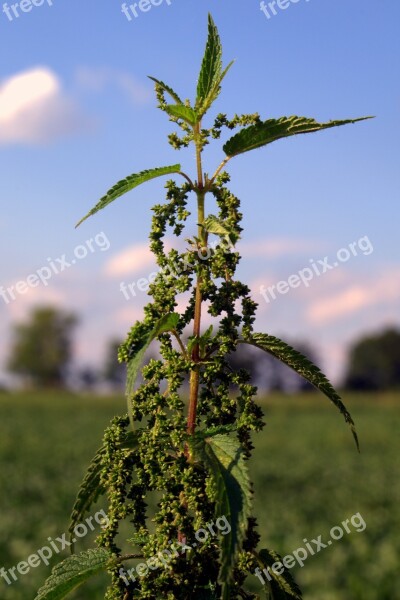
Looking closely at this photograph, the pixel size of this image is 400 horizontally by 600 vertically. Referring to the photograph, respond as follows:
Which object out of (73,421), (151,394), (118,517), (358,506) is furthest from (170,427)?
(73,421)

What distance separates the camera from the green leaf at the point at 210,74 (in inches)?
84.4

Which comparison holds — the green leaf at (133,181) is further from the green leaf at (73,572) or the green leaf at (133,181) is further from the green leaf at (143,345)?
the green leaf at (73,572)

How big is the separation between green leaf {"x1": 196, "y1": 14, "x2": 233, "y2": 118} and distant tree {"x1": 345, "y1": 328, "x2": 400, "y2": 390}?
11263 centimetres

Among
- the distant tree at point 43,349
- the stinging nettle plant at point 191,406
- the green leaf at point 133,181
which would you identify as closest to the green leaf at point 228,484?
the stinging nettle plant at point 191,406

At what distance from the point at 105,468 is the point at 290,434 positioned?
162 ft

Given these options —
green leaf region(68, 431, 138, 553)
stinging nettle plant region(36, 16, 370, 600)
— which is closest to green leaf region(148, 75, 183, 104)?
stinging nettle plant region(36, 16, 370, 600)

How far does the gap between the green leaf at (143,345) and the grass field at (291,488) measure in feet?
45.2

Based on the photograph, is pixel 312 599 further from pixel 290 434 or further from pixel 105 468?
pixel 290 434

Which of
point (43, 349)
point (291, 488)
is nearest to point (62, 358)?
point (43, 349)

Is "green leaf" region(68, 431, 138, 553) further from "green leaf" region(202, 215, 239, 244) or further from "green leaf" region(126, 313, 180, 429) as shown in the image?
"green leaf" region(202, 215, 239, 244)

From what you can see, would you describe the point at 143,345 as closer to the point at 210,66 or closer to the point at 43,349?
the point at 210,66

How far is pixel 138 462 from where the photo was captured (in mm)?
2086

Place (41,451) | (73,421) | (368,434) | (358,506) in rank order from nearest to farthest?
(358,506) → (41,451) → (368,434) → (73,421)

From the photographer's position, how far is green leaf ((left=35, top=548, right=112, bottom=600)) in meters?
2.09
